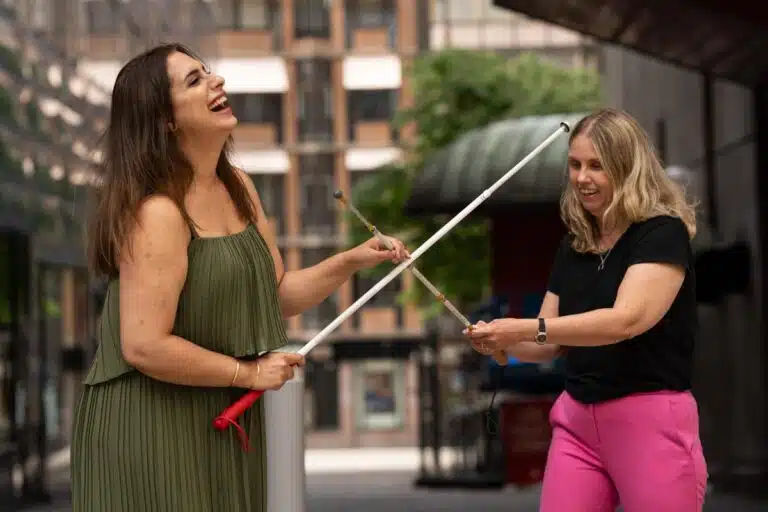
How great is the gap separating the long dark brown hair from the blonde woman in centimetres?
80

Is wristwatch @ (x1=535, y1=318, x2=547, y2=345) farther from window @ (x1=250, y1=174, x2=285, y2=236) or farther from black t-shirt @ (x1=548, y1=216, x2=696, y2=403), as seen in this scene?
window @ (x1=250, y1=174, x2=285, y2=236)

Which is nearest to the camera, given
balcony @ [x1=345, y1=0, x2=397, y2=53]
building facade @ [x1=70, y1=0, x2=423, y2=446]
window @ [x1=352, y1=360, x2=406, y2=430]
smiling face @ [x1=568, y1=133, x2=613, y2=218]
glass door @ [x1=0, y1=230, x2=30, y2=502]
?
smiling face @ [x1=568, y1=133, x2=613, y2=218]

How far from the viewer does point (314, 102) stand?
49656 mm

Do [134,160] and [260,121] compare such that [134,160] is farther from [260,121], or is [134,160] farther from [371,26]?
[371,26]

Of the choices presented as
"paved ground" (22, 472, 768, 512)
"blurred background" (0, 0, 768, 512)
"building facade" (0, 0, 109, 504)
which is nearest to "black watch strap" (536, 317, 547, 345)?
"blurred background" (0, 0, 768, 512)

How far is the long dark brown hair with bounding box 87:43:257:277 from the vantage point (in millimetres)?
3305

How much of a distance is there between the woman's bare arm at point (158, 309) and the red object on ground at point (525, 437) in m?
13.3

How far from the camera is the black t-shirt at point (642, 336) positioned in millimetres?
3832

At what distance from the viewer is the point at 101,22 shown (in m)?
17.0

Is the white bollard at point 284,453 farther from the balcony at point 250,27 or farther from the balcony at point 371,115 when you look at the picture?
the balcony at point 250,27

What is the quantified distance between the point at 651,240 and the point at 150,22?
14591mm

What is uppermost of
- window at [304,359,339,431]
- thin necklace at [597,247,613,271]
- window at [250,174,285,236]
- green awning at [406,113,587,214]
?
window at [250,174,285,236]

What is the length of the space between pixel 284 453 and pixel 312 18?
4727 centimetres

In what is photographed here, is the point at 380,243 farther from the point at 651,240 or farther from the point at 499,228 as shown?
the point at 499,228
